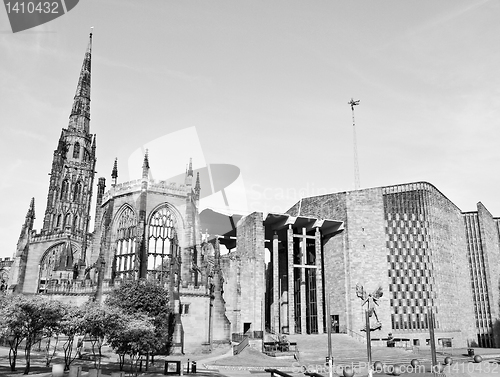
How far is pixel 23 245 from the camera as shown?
75.2 m

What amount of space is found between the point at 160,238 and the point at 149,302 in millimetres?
18047

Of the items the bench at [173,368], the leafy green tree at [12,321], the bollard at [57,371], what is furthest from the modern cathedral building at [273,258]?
the bollard at [57,371]

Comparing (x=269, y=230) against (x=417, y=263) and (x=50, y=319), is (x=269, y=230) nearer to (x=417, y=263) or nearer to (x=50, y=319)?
(x=417, y=263)

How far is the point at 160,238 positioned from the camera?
191 ft

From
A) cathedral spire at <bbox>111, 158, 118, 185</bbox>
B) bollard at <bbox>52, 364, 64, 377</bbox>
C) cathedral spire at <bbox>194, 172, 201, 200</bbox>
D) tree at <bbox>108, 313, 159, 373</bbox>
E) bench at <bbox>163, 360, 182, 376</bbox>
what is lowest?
bench at <bbox>163, 360, 182, 376</bbox>

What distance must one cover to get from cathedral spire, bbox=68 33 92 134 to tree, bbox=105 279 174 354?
179 feet

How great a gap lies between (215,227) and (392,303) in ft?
102

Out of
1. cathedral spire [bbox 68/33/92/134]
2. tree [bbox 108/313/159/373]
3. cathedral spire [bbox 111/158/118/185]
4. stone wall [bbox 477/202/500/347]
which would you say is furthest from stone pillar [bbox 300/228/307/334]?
cathedral spire [bbox 68/33/92/134]

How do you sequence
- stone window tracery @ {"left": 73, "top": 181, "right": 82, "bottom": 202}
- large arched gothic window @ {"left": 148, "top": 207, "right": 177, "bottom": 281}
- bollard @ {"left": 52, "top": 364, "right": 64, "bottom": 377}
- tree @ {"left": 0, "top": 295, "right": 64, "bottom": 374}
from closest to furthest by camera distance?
bollard @ {"left": 52, "top": 364, "right": 64, "bottom": 377}, tree @ {"left": 0, "top": 295, "right": 64, "bottom": 374}, large arched gothic window @ {"left": 148, "top": 207, "right": 177, "bottom": 281}, stone window tracery @ {"left": 73, "top": 181, "right": 82, "bottom": 202}

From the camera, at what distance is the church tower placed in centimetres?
8062

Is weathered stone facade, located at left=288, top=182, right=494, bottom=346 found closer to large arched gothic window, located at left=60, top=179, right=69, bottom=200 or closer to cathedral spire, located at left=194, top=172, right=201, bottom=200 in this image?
cathedral spire, located at left=194, top=172, right=201, bottom=200

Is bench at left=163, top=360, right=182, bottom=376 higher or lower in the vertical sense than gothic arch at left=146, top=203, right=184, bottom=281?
lower

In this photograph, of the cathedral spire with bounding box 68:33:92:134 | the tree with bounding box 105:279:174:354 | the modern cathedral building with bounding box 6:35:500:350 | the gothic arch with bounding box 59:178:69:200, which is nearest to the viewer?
the tree with bounding box 105:279:174:354

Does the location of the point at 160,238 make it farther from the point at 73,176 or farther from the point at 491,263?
the point at 491,263
